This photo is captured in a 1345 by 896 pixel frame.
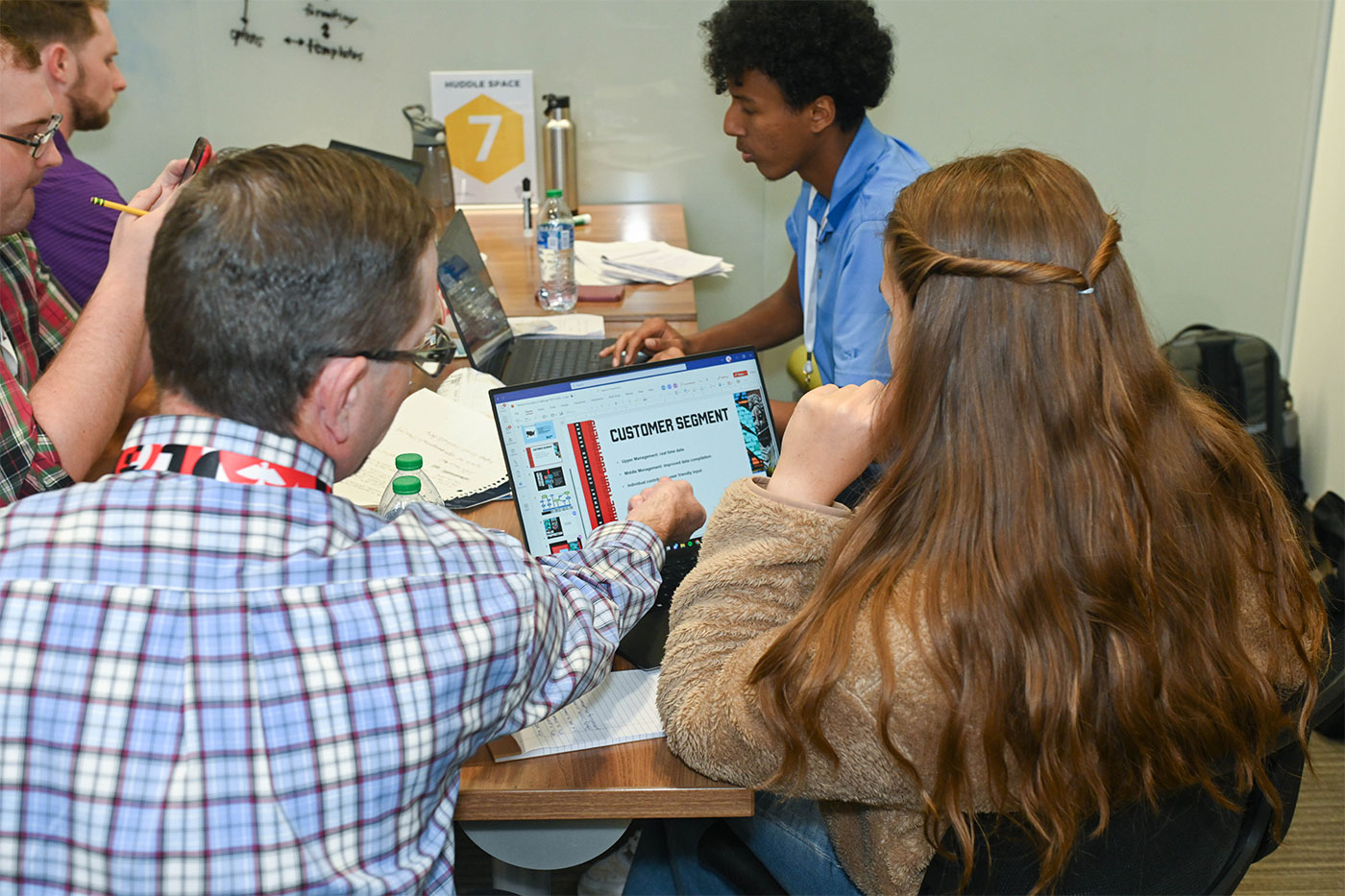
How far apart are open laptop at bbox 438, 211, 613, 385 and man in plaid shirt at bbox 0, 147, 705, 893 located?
41.5 inches

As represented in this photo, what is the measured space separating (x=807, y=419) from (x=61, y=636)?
0.68 metres

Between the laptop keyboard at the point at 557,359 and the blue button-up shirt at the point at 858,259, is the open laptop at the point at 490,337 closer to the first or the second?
the laptop keyboard at the point at 557,359

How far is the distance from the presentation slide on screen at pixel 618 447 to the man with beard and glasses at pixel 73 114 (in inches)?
48.9

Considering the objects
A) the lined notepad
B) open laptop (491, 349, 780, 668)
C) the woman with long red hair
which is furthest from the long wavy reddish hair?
open laptop (491, 349, 780, 668)

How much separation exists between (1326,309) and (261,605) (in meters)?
3.04

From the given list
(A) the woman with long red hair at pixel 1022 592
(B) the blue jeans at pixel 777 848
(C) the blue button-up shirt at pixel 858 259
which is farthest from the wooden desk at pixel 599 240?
(A) the woman with long red hair at pixel 1022 592

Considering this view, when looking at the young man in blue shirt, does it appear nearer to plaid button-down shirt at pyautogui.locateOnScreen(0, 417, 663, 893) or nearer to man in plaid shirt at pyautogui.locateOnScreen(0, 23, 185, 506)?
man in plaid shirt at pyautogui.locateOnScreen(0, 23, 185, 506)

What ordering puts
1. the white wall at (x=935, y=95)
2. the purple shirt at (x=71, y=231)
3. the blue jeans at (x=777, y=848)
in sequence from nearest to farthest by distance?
the blue jeans at (x=777, y=848)
the purple shirt at (x=71, y=231)
the white wall at (x=935, y=95)

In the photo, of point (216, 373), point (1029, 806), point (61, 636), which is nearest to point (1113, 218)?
point (1029, 806)

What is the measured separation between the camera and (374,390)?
830mm

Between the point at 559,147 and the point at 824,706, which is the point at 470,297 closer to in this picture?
the point at 559,147

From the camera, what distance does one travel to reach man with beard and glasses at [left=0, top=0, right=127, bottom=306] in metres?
2.10

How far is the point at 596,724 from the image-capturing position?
1077 mm

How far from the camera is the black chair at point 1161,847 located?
0.95m
